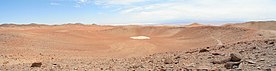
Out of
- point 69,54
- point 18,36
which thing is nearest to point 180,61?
point 69,54

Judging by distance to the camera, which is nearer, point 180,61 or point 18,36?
point 180,61

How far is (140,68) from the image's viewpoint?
30.2 feet

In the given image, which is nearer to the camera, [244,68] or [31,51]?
[244,68]

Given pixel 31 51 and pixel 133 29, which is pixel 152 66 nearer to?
pixel 31 51

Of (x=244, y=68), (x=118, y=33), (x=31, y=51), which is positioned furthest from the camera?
(x=118, y=33)

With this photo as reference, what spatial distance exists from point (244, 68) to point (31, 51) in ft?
44.0

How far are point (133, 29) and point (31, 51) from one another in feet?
90.2

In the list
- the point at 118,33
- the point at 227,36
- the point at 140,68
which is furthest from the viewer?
the point at 118,33

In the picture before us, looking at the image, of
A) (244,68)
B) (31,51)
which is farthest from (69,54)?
(244,68)

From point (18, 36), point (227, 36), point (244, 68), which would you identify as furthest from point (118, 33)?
point (244, 68)

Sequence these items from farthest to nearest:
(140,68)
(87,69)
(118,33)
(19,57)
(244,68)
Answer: (118,33) → (19,57) → (87,69) → (140,68) → (244,68)

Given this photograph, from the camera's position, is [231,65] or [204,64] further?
[204,64]

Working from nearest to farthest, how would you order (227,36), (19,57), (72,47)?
(19,57)
(72,47)
(227,36)

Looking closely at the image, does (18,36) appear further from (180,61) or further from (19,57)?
(180,61)
